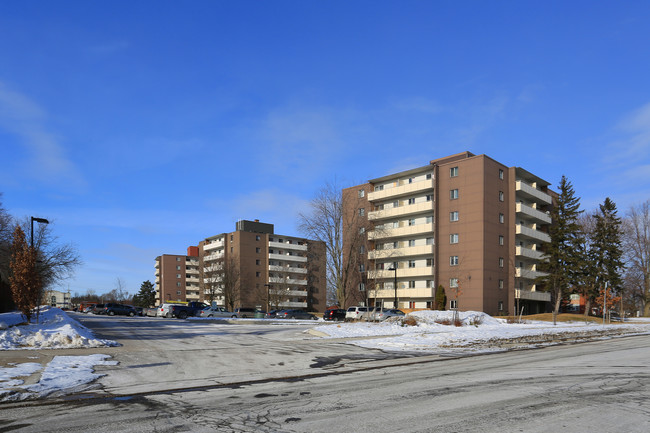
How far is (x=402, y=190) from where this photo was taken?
64062 millimetres

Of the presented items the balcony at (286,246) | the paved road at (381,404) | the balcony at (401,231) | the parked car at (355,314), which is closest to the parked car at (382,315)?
the parked car at (355,314)

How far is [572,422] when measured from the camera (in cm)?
678

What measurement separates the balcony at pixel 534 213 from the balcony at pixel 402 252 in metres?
12.5

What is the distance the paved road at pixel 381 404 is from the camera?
21.8ft

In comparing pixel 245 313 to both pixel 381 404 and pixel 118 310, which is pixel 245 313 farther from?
pixel 381 404

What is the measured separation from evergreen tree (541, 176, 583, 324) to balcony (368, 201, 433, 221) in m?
16.7

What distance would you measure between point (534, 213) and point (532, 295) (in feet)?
36.1

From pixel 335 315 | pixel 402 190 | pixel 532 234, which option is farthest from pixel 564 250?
pixel 335 315

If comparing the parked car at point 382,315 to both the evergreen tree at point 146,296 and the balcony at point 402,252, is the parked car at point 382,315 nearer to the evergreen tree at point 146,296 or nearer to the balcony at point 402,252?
the balcony at point 402,252

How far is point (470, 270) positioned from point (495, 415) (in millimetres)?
50687

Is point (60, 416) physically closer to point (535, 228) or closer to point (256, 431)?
point (256, 431)

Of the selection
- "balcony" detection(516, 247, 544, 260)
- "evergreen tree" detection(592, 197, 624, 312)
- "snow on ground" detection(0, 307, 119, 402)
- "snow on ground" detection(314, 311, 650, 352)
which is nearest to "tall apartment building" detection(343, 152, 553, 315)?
"balcony" detection(516, 247, 544, 260)

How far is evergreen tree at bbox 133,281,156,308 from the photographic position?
14762 cm

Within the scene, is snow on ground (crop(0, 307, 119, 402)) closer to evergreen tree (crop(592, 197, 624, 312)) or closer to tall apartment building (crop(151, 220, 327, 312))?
evergreen tree (crop(592, 197, 624, 312))
